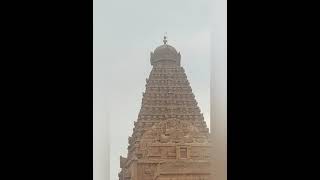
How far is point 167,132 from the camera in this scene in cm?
601

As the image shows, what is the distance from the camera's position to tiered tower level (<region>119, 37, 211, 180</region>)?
18.0 feet

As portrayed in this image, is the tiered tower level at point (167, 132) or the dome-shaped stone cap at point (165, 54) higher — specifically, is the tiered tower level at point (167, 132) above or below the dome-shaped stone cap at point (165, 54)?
below

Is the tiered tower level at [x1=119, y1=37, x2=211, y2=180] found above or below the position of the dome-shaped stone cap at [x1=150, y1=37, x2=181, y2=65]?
below

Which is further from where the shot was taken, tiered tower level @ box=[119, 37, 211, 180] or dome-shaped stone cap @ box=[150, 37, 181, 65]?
tiered tower level @ box=[119, 37, 211, 180]

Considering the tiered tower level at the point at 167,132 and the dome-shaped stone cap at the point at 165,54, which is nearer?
the dome-shaped stone cap at the point at 165,54

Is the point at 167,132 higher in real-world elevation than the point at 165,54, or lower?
lower

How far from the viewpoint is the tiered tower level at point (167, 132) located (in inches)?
216

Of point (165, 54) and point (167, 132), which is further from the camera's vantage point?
point (167, 132)
